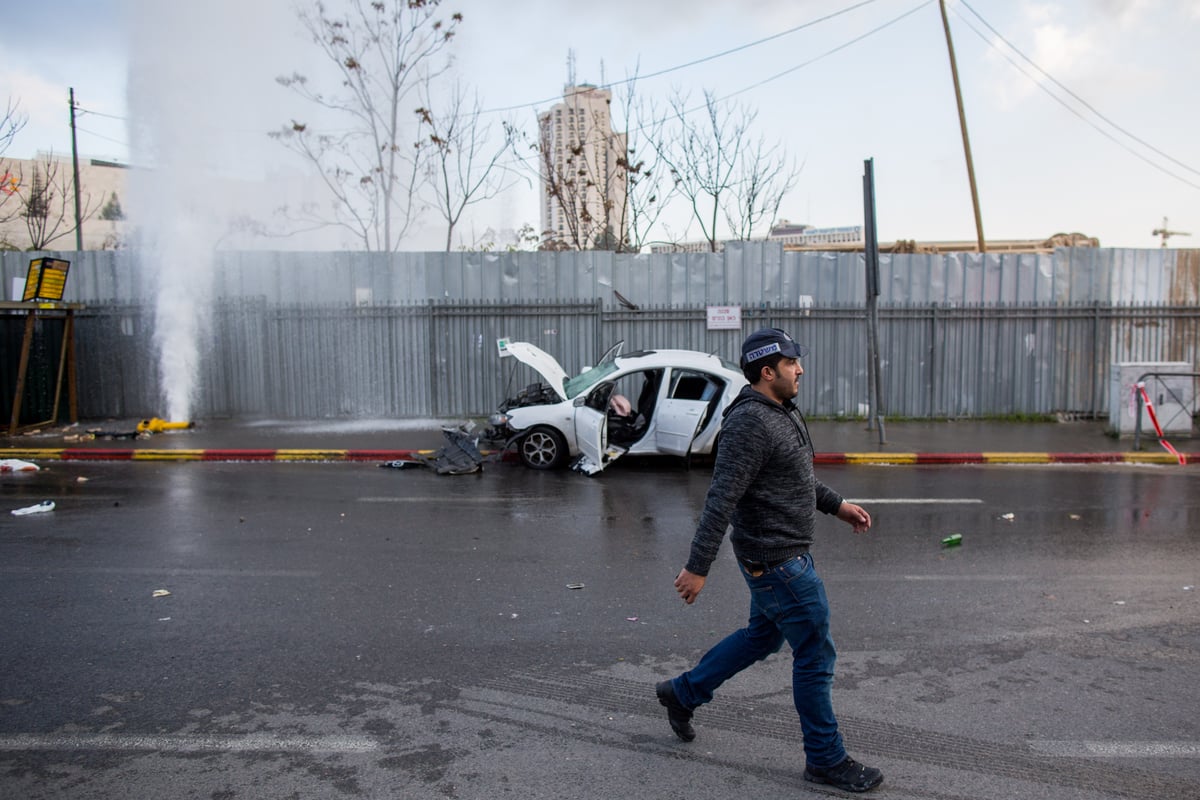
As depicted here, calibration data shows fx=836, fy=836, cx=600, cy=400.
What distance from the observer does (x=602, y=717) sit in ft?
12.7

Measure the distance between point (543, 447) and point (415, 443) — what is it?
2.66 metres

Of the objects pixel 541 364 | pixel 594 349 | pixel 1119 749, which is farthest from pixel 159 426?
pixel 1119 749

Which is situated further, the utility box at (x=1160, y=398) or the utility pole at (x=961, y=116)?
the utility pole at (x=961, y=116)

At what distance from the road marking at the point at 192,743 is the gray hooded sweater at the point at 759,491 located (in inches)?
69.3

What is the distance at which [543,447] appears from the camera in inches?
418

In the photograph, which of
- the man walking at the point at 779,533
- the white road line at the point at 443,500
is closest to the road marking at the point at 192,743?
the man walking at the point at 779,533

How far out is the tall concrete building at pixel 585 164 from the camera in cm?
2097

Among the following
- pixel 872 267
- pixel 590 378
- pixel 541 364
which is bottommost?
pixel 590 378

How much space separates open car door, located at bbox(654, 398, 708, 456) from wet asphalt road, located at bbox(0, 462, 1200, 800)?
79.6 inches

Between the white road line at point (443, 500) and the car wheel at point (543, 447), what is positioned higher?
the car wheel at point (543, 447)

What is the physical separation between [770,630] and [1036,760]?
1.26 m

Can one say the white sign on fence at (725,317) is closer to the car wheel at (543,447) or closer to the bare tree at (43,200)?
the car wheel at (543,447)

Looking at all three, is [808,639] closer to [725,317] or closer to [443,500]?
[443,500]

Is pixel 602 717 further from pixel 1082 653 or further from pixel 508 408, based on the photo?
pixel 508 408
